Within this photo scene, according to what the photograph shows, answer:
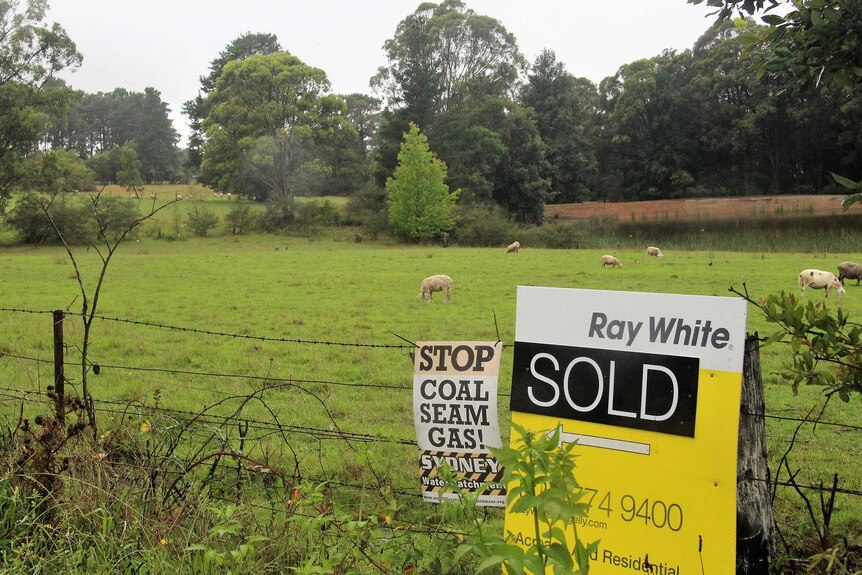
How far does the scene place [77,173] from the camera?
131ft

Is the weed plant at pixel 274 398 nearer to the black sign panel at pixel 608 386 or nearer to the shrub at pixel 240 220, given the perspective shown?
the black sign panel at pixel 608 386

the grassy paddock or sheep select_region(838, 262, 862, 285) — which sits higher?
sheep select_region(838, 262, 862, 285)

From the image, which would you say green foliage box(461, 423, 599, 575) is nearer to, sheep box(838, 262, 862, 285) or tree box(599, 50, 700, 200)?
sheep box(838, 262, 862, 285)

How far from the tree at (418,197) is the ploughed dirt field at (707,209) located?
12688 mm

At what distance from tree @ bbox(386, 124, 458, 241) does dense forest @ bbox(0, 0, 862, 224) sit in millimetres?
2591

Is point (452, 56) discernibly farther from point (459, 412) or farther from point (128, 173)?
point (459, 412)

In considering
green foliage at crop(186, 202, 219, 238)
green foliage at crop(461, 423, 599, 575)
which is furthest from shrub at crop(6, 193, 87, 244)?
green foliage at crop(461, 423, 599, 575)

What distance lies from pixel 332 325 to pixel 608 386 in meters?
11.1

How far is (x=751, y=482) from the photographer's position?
286 cm

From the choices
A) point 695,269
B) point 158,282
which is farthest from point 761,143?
point 158,282

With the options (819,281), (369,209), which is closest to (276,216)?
(369,209)

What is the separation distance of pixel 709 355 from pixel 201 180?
68.7 m

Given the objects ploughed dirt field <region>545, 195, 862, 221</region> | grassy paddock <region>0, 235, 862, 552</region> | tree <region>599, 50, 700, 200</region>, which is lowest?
grassy paddock <region>0, 235, 862, 552</region>

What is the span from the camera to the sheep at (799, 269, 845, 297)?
17047 mm
